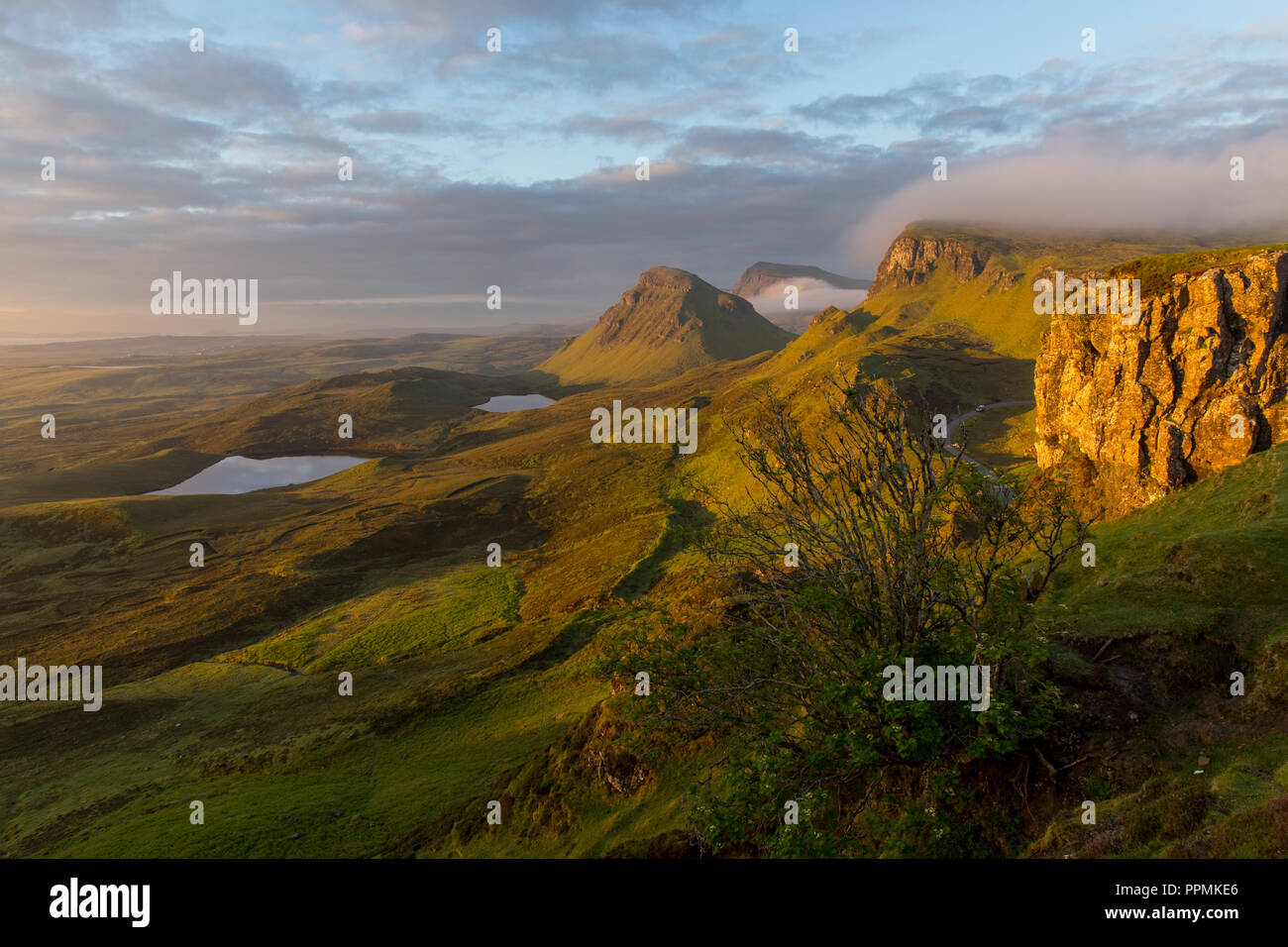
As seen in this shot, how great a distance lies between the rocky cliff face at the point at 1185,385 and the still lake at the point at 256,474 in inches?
6767

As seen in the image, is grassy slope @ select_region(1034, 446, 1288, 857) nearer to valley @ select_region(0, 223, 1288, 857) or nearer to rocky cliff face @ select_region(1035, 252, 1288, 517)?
valley @ select_region(0, 223, 1288, 857)

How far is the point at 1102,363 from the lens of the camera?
4838cm

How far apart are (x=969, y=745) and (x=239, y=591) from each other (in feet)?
294

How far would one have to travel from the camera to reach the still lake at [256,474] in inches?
6516

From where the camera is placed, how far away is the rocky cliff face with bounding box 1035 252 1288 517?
40.3 metres

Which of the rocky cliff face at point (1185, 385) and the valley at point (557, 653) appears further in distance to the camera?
the rocky cliff face at point (1185, 385)

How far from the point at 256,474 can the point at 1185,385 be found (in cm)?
19733

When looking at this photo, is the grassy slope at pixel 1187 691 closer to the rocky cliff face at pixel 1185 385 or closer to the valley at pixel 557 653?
the valley at pixel 557 653

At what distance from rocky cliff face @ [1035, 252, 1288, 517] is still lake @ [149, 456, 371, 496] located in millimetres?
171886

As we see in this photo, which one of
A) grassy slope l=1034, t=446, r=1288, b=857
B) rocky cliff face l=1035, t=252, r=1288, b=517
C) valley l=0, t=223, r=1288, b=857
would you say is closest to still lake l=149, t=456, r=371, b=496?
valley l=0, t=223, r=1288, b=857

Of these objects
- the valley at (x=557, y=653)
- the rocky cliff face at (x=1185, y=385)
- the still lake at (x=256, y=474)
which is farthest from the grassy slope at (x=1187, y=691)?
the still lake at (x=256, y=474)
